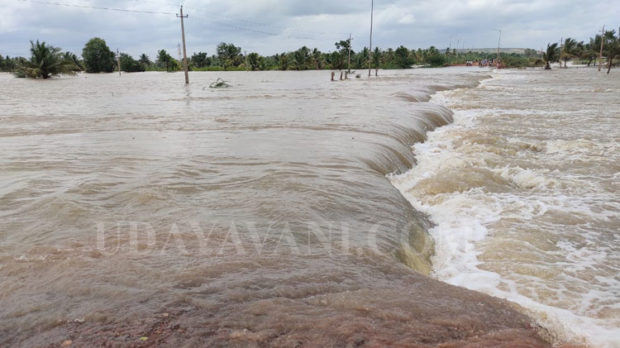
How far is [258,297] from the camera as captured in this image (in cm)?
275

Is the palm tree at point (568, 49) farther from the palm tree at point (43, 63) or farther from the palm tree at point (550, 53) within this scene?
the palm tree at point (43, 63)

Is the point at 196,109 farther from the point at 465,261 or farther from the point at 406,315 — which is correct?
the point at 406,315

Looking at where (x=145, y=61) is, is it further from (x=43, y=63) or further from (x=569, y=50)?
(x=569, y=50)

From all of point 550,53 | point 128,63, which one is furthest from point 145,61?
point 550,53

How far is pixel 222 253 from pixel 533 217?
403 cm

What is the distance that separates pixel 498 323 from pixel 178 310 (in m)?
2.04

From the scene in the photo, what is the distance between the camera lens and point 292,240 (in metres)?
3.84

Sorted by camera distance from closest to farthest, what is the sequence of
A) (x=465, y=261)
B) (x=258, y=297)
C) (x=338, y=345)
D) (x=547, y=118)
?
1. (x=338, y=345)
2. (x=258, y=297)
3. (x=465, y=261)
4. (x=547, y=118)

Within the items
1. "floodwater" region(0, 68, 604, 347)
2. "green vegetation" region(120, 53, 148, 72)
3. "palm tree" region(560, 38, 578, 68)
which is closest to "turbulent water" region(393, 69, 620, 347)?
"floodwater" region(0, 68, 604, 347)

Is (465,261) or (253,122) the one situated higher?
(253,122)

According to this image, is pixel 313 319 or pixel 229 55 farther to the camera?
pixel 229 55

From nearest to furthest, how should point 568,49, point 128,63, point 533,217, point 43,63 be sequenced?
point 533,217
point 43,63
point 568,49
point 128,63

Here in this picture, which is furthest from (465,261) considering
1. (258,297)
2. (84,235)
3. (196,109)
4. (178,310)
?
(196,109)

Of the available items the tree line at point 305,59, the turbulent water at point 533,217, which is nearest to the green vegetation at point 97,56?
the tree line at point 305,59
